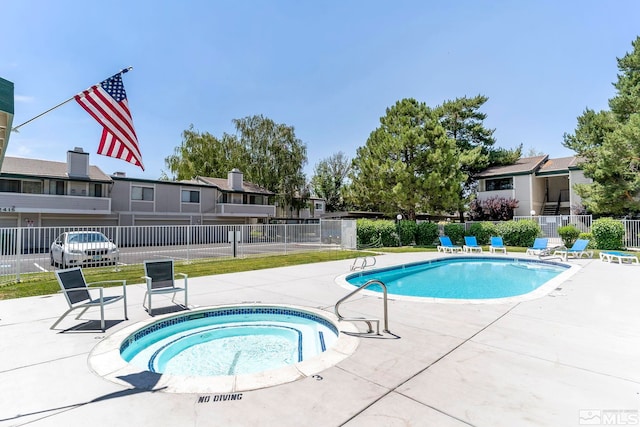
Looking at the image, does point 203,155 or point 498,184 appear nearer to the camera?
point 498,184

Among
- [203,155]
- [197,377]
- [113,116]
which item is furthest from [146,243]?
[203,155]

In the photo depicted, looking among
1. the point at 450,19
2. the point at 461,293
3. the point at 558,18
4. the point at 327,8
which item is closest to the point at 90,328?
the point at 461,293

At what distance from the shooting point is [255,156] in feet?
121

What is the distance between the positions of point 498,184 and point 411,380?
34.1m

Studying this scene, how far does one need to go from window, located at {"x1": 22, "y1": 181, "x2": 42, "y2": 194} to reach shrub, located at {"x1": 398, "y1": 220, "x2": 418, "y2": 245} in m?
28.8

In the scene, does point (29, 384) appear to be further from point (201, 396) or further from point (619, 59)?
point (619, 59)

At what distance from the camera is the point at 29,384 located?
358cm

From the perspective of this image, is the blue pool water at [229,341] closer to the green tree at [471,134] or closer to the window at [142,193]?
the window at [142,193]

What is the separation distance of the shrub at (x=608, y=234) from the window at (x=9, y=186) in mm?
40882

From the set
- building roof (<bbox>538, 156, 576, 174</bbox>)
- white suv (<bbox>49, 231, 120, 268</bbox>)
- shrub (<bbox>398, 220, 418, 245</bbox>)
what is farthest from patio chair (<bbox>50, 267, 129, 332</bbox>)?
building roof (<bbox>538, 156, 576, 174</bbox>)

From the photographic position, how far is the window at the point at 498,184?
103ft

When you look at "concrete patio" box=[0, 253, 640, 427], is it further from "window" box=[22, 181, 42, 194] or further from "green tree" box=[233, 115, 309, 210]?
"green tree" box=[233, 115, 309, 210]

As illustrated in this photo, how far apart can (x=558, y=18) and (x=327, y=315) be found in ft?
51.5

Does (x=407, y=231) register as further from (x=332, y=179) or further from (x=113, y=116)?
(x=332, y=179)
